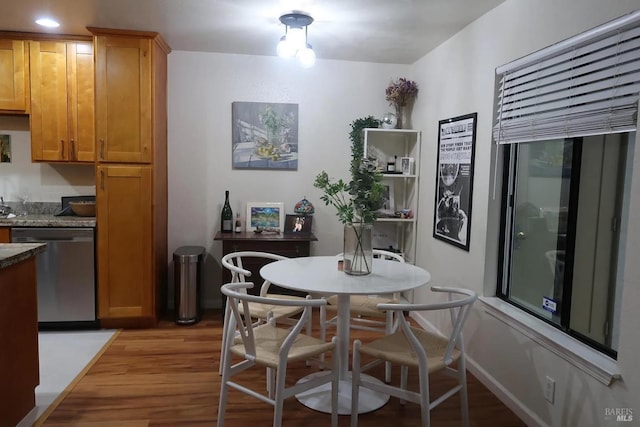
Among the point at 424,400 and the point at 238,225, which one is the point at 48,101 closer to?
the point at 238,225

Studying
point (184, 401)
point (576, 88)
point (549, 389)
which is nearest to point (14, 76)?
point (184, 401)

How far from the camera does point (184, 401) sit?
2605 millimetres

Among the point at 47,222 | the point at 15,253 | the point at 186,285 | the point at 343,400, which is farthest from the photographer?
the point at 186,285

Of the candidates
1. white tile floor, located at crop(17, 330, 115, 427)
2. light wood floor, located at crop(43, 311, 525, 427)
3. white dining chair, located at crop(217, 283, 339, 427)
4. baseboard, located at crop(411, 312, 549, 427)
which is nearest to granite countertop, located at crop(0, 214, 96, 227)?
white tile floor, located at crop(17, 330, 115, 427)

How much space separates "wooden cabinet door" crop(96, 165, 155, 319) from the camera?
11.9ft

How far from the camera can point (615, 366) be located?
1911 millimetres

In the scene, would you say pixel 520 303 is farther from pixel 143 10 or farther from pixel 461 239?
pixel 143 10

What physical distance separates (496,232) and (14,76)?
3.80 metres

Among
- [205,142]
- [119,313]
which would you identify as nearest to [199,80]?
[205,142]

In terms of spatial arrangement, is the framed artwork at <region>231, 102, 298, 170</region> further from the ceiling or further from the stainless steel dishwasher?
the stainless steel dishwasher

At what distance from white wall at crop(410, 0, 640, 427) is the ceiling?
24cm

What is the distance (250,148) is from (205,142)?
41cm

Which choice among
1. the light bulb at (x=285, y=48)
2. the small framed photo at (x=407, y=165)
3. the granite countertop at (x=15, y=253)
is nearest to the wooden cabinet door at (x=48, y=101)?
the granite countertop at (x=15, y=253)

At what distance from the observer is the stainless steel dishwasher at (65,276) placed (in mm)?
3555
